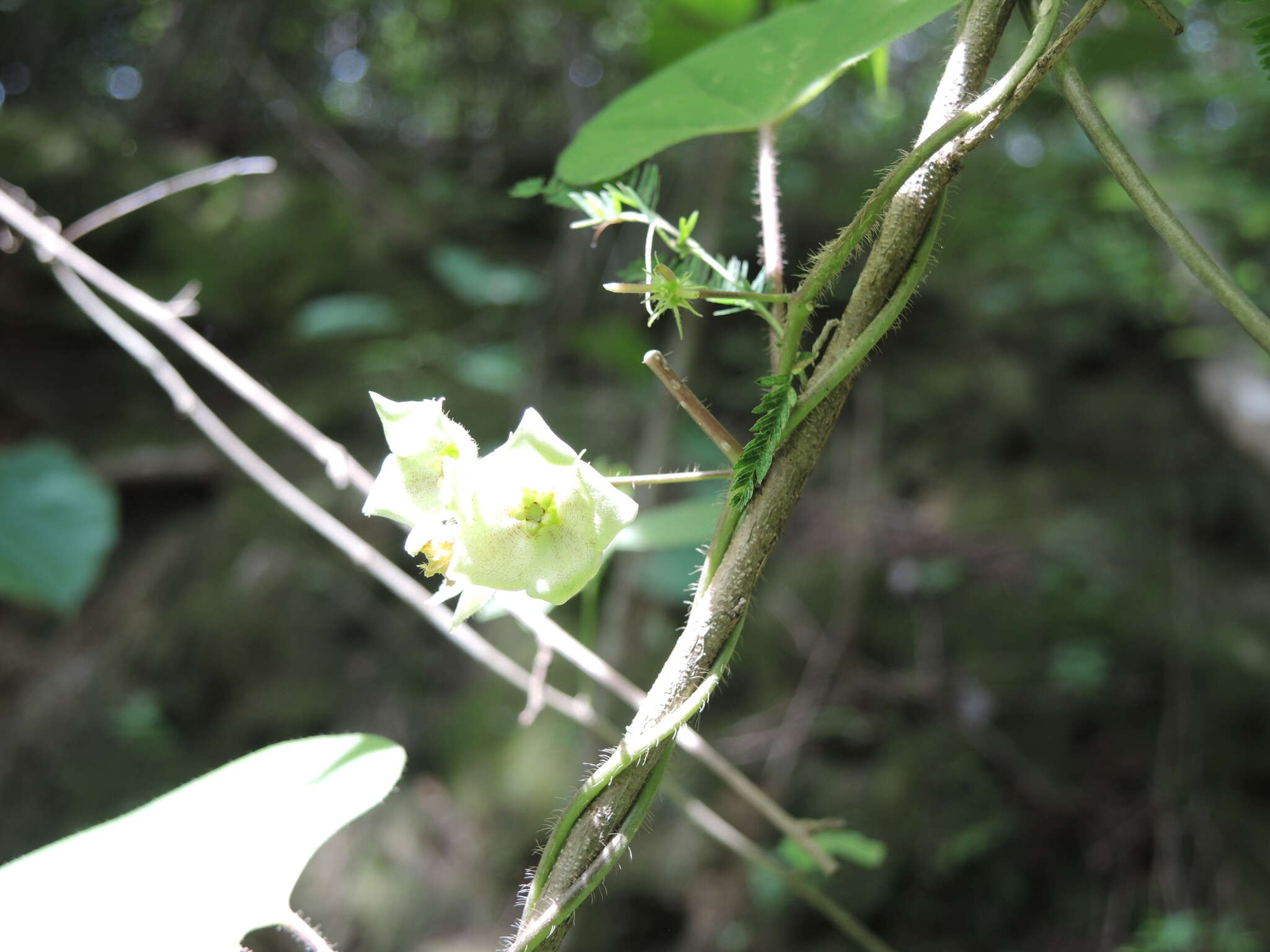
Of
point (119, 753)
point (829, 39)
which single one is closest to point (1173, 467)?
point (829, 39)

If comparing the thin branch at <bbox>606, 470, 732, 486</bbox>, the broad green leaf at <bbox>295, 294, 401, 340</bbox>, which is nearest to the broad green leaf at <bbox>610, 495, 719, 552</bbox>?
the thin branch at <bbox>606, 470, 732, 486</bbox>

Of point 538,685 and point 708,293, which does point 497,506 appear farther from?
point 538,685

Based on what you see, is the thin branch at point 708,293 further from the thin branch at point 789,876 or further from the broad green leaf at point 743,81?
the thin branch at point 789,876

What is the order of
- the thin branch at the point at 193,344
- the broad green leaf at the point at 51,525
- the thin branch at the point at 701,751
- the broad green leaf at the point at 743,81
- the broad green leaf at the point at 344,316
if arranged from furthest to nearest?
the broad green leaf at the point at 344,316 → the broad green leaf at the point at 51,525 → the thin branch at the point at 193,344 → the thin branch at the point at 701,751 → the broad green leaf at the point at 743,81

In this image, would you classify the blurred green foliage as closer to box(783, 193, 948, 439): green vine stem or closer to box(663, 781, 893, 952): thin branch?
box(663, 781, 893, 952): thin branch

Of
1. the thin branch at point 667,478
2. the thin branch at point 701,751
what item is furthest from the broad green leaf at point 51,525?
the thin branch at point 667,478
